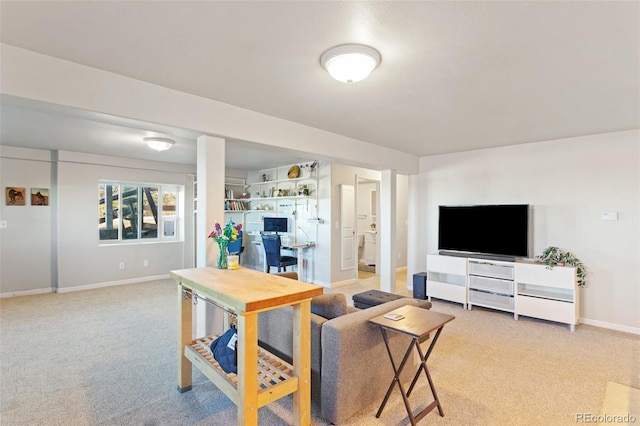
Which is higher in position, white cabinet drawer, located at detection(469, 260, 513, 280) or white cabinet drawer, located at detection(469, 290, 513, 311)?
white cabinet drawer, located at detection(469, 260, 513, 280)

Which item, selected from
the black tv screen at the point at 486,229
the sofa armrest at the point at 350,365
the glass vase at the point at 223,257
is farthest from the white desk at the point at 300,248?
the sofa armrest at the point at 350,365

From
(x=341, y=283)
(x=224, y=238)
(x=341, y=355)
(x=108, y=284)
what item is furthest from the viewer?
(x=341, y=283)

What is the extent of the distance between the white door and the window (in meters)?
3.42

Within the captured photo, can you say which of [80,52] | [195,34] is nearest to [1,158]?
[80,52]

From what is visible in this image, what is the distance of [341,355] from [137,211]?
5.75m

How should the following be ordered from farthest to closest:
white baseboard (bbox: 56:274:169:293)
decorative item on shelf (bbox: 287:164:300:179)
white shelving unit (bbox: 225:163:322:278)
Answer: decorative item on shelf (bbox: 287:164:300:179) < white shelving unit (bbox: 225:163:322:278) < white baseboard (bbox: 56:274:169:293)

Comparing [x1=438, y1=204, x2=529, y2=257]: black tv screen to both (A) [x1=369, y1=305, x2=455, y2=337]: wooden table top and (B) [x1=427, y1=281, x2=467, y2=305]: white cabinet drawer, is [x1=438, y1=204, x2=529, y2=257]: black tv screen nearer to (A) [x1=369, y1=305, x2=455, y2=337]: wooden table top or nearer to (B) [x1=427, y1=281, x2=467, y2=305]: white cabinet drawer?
(B) [x1=427, y1=281, x2=467, y2=305]: white cabinet drawer

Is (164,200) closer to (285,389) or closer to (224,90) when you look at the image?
(224,90)

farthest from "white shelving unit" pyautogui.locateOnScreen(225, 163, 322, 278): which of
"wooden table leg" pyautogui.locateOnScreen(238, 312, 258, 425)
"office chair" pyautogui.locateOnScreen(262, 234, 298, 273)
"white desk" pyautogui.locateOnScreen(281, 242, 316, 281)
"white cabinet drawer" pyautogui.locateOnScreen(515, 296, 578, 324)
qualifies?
"wooden table leg" pyautogui.locateOnScreen(238, 312, 258, 425)

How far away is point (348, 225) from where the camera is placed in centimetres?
609

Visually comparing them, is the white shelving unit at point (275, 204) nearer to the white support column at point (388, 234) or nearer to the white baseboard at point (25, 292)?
the white support column at point (388, 234)

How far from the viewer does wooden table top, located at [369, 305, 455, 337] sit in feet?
5.90

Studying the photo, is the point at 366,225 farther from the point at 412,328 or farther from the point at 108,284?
the point at 412,328

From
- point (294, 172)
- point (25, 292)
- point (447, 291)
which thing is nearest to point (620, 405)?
point (447, 291)
